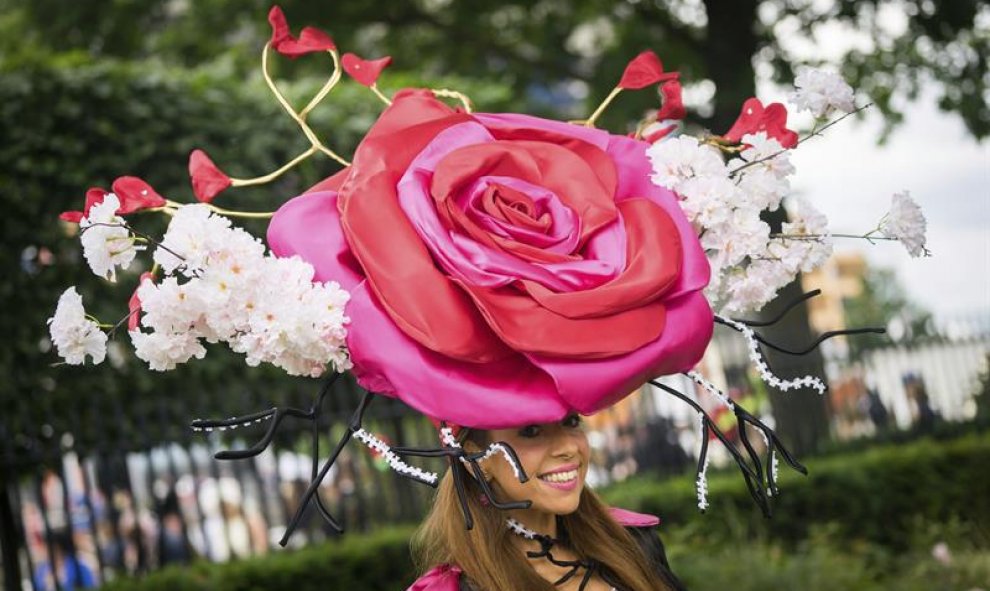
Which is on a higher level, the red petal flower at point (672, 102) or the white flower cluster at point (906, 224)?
the red petal flower at point (672, 102)

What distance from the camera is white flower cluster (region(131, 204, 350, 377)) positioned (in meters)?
2.06

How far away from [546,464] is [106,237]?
3.16 ft

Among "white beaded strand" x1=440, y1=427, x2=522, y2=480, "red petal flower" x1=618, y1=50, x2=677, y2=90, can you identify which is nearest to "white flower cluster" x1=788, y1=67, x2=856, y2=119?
"red petal flower" x1=618, y1=50, x2=677, y2=90

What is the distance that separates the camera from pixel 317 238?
224 centimetres

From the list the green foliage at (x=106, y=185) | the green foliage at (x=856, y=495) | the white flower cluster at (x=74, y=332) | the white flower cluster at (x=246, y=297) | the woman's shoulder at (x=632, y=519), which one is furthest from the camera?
the green foliage at (x=856, y=495)

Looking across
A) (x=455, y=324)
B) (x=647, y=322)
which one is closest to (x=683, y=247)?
(x=647, y=322)

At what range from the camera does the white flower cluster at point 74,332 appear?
7.16 ft

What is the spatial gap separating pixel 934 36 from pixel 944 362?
4396 millimetres

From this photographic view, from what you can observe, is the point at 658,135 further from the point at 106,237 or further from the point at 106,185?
the point at 106,185

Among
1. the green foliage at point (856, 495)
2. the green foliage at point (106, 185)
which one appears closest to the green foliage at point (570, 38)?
the green foliage at point (106, 185)

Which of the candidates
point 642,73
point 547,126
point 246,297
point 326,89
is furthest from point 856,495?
point 246,297

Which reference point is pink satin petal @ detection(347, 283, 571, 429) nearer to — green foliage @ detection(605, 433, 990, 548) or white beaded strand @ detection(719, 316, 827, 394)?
white beaded strand @ detection(719, 316, 827, 394)

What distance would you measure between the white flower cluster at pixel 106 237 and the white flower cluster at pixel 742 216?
39.6 inches

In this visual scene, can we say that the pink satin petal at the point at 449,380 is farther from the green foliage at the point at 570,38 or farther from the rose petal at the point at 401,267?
the green foliage at the point at 570,38
